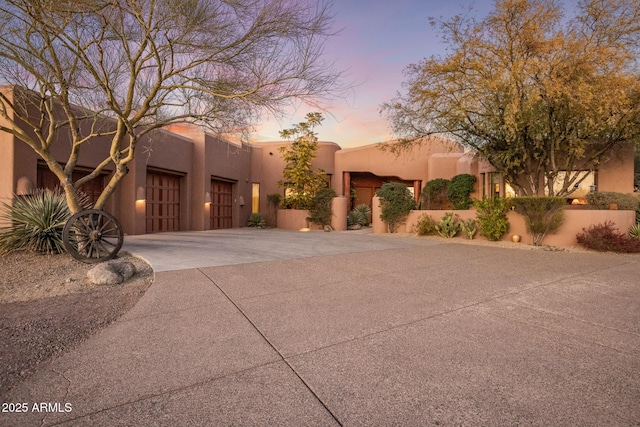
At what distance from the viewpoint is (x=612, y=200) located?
1218 cm

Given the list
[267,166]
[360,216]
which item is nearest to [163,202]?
[267,166]

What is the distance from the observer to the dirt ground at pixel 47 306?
9.37 feet

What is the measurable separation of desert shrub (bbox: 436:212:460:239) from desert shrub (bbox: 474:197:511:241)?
108cm

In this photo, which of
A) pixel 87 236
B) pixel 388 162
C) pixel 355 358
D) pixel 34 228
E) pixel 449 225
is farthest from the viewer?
pixel 388 162

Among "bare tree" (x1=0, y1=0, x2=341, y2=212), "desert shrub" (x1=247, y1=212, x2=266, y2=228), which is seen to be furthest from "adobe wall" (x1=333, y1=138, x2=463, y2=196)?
"bare tree" (x1=0, y1=0, x2=341, y2=212)

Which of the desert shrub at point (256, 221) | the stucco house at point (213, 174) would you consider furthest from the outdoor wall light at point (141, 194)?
the desert shrub at point (256, 221)

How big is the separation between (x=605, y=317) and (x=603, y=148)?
12.2 m

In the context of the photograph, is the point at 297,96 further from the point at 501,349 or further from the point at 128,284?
the point at 501,349

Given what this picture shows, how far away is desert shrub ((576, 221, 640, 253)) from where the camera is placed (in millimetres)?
9109

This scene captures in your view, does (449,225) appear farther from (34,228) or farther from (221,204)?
(34,228)

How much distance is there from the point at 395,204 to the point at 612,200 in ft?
25.2

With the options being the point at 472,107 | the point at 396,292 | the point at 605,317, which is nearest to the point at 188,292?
the point at 396,292

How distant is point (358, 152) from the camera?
20344 millimetres

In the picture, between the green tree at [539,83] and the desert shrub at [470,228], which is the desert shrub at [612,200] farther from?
the desert shrub at [470,228]
